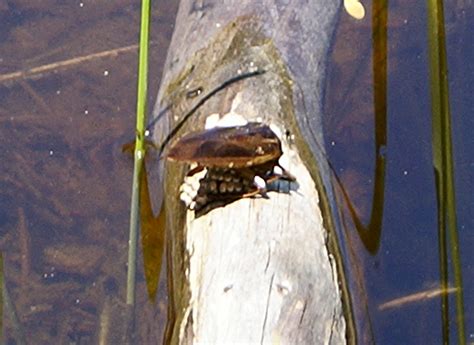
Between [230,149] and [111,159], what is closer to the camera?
[230,149]

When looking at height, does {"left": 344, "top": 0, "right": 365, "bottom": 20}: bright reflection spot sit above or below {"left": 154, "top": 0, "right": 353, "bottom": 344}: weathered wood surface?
above

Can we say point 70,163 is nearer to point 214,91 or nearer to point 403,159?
point 214,91

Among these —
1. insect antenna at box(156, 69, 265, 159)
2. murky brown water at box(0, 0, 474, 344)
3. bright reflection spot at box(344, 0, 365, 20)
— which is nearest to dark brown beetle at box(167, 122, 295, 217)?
insect antenna at box(156, 69, 265, 159)

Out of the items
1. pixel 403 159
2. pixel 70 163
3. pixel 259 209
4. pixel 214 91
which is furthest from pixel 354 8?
pixel 259 209

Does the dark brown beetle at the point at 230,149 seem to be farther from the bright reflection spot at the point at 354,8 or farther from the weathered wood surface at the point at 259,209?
the bright reflection spot at the point at 354,8

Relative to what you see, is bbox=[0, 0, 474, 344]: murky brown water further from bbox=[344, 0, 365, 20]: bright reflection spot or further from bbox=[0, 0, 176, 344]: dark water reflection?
bbox=[344, 0, 365, 20]: bright reflection spot
